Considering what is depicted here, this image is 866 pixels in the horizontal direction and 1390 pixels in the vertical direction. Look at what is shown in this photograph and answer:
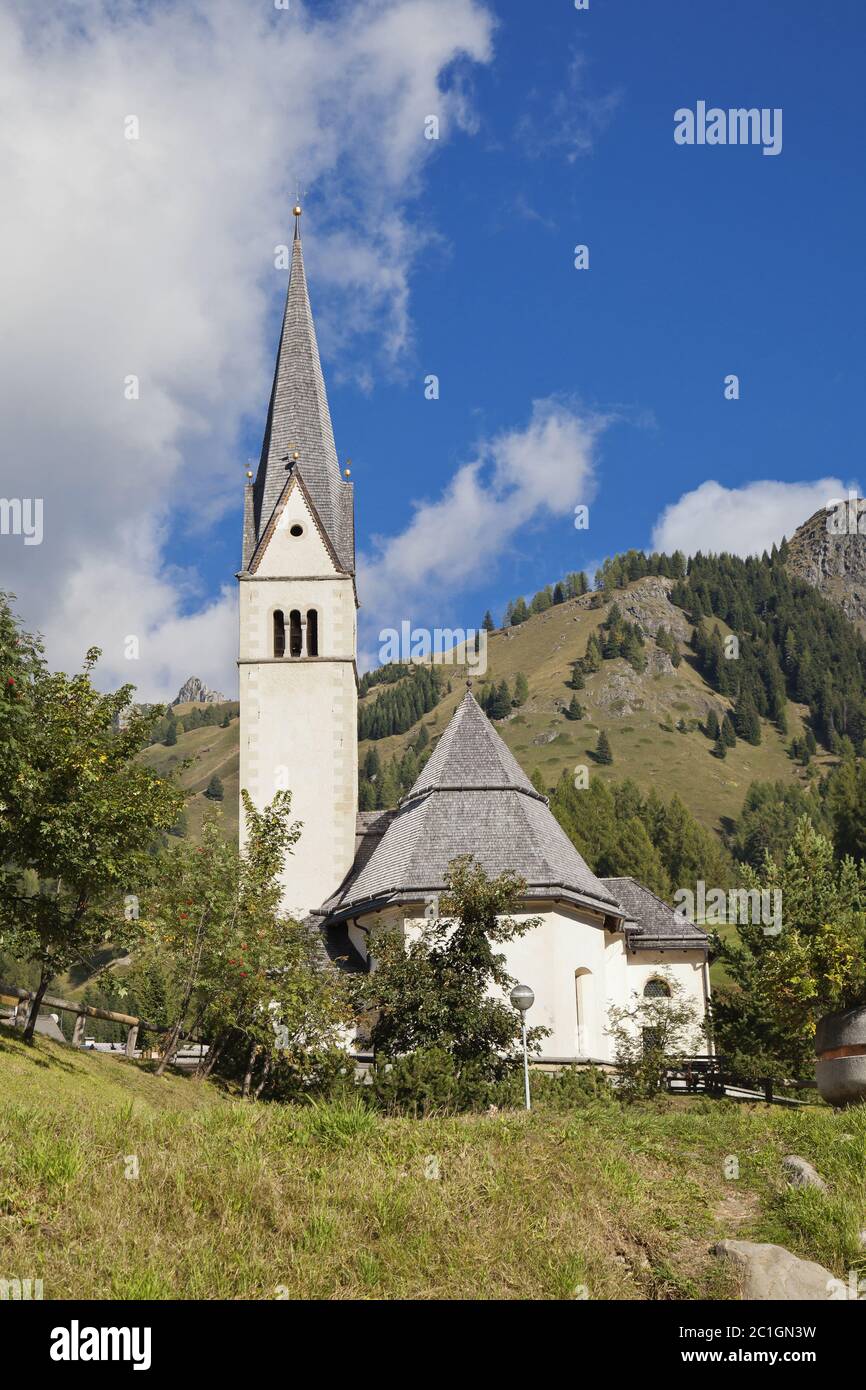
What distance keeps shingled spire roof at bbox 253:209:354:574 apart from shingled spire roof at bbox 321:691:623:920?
1135 cm

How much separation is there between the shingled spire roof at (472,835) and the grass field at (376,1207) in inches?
661

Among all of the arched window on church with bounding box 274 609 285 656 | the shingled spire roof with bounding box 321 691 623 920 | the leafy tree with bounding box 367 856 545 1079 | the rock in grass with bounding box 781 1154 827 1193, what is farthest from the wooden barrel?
the arched window on church with bounding box 274 609 285 656

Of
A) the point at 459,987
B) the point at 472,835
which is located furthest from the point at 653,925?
the point at 459,987

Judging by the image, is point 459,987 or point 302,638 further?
point 302,638

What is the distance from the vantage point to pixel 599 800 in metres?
118

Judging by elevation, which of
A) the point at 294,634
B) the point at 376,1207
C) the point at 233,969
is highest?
the point at 294,634

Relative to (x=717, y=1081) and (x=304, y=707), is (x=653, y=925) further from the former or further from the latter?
(x=304, y=707)

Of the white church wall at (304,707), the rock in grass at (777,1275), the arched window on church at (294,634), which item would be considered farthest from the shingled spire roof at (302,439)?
the rock in grass at (777,1275)

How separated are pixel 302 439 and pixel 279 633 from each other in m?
7.65

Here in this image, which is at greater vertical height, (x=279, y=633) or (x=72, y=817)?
(x=279, y=633)

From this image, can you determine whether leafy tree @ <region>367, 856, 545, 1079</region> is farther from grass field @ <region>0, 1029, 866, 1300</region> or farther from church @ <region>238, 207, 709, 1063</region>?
grass field @ <region>0, 1029, 866, 1300</region>

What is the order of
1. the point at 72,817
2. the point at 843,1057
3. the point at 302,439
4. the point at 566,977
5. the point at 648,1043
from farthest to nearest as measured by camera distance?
the point at 302,439, the point at 566,977, the point at 648,1043, the point at 72,817, the point at 843,1057

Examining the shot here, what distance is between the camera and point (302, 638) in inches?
1731
